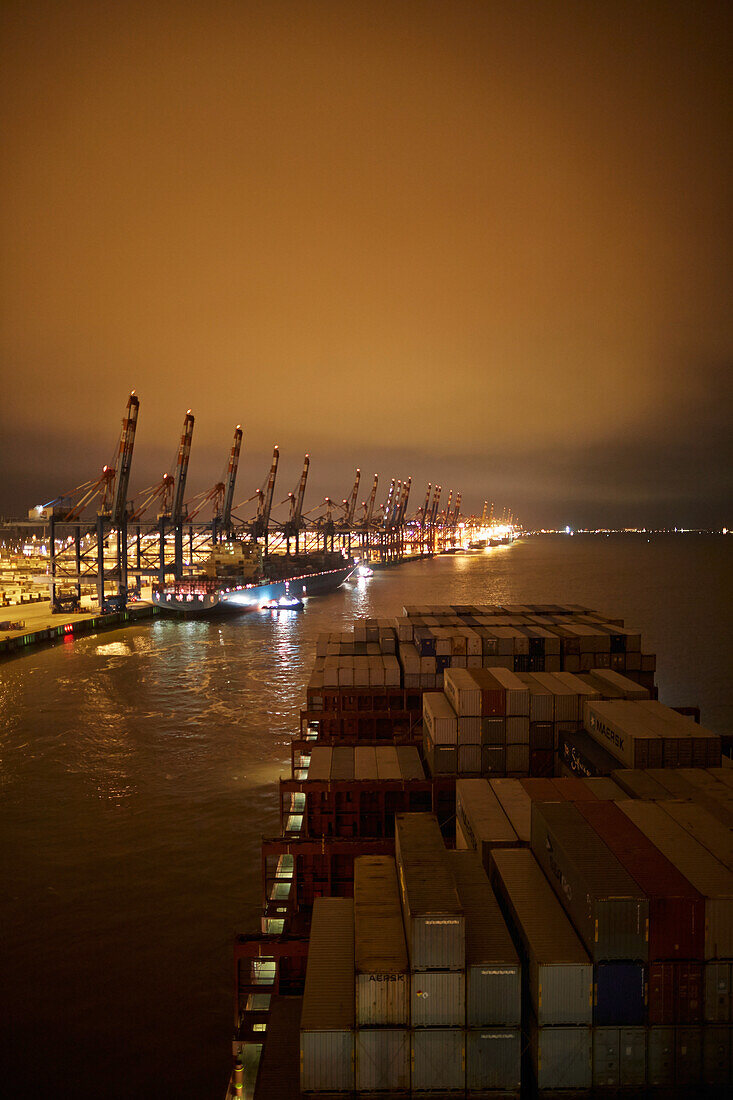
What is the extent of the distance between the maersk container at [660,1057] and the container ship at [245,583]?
64.6 metres

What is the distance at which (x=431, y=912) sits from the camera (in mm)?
7824

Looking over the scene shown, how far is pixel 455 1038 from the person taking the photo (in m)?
7.88

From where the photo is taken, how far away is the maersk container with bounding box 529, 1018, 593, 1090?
7.97m

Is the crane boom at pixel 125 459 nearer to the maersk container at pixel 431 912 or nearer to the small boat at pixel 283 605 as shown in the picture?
the small boat at pixel 283 605

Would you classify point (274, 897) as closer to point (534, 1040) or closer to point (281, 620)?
point (534, 1040)

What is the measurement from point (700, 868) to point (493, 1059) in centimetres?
374

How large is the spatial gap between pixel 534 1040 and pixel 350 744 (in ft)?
40.2

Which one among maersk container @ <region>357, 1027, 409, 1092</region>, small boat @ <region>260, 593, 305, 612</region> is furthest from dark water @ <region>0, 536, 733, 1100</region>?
small boat @ <region>260, 593, 305, 612</region>

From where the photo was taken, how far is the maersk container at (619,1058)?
8.02 m

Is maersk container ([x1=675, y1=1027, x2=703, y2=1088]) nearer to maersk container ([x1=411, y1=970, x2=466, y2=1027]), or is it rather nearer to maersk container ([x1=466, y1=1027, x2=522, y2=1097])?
maersk container ([x1=466, y1=1027, x2=522, y2=1097])

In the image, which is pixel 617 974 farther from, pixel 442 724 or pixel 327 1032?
pixel 442 724

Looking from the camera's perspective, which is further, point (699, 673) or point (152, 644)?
point (152, 644)

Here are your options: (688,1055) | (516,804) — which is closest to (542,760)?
(516,804)

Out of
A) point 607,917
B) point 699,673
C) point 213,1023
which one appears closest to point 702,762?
point 607,917
